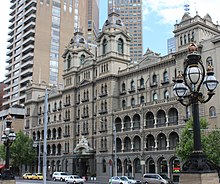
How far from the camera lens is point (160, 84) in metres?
62.9

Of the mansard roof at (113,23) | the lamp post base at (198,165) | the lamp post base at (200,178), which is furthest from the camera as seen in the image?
the mansard roof at (113,23)

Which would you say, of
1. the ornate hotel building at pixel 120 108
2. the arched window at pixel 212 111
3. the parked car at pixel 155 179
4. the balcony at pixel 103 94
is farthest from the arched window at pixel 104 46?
the parked car at pixel 155 179

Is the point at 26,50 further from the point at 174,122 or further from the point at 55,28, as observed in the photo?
the point at 174,122

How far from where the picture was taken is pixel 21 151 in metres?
89.9

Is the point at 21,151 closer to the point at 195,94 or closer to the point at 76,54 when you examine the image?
the point at 76,54

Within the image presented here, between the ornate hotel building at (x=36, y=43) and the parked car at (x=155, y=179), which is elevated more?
the ornate hotel building at (x=36, y=43)

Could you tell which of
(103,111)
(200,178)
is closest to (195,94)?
(200,178)

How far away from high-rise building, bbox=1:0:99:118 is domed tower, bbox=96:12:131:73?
39.3m

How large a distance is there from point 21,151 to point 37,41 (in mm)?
39793

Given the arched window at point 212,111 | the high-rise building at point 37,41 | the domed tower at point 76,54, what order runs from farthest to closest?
1. the high-rise building at point 37,41
2. the domed tower at point 76,54
3. the arched window at point 212,111

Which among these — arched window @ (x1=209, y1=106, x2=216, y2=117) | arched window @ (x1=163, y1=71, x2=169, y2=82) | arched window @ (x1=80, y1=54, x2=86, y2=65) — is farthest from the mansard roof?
arched window @ (x1=209, y1=106, x2=216, y2=117)

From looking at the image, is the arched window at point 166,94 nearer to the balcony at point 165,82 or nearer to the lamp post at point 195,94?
the balcony at point 165,82

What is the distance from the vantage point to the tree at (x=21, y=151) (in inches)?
3541

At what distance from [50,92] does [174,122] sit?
4937 cm
